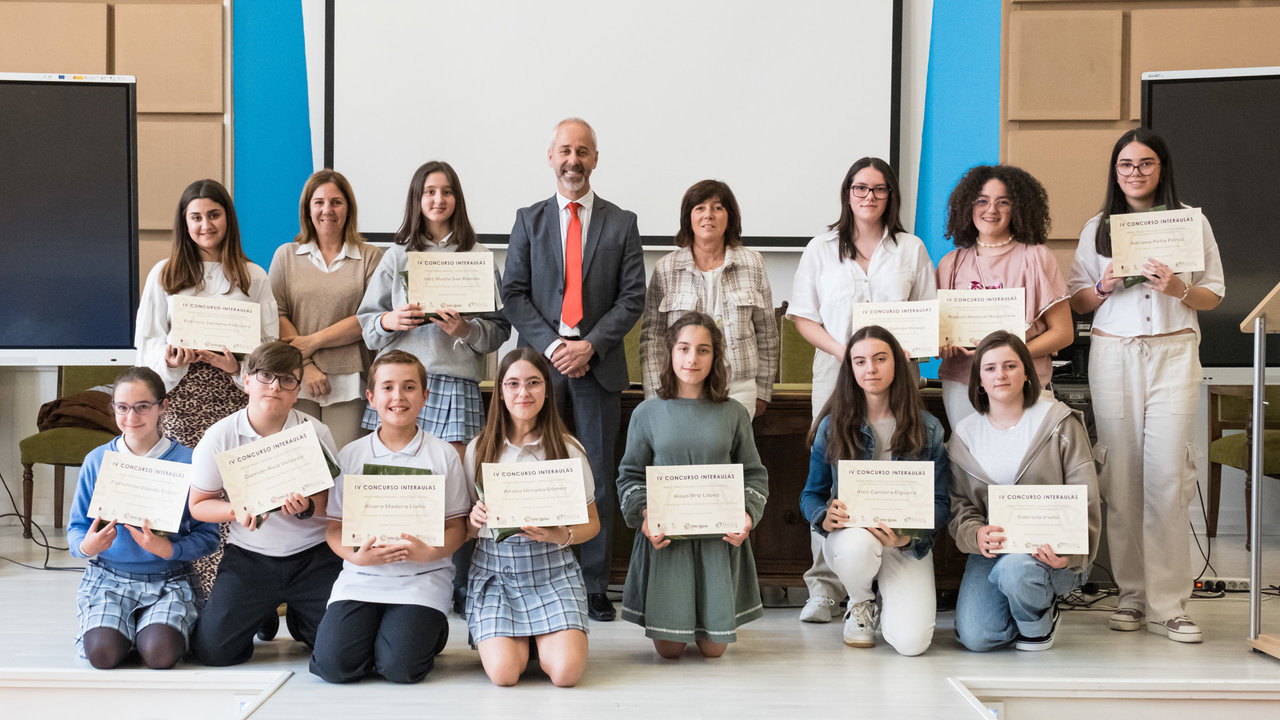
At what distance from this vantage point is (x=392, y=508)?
102 inches

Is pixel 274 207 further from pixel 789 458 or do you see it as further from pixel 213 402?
pixel 789 458

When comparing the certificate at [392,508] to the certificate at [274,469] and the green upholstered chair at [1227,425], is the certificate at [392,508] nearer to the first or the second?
the certificate at [274,469]

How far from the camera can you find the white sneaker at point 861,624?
3.05 meters

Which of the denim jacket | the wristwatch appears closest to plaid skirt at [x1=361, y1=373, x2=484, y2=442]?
the wristwatch

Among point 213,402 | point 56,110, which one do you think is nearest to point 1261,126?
point 213,402

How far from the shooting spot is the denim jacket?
9.95ft

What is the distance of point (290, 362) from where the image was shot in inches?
107

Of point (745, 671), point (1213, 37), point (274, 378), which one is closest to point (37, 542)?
point (274, 378)

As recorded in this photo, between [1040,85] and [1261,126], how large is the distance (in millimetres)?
976

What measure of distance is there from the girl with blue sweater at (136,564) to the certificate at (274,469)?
28 cm

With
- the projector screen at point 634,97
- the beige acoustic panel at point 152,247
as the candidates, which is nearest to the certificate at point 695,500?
the projector screen at point 634,97

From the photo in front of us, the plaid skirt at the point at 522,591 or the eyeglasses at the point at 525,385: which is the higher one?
the eyeglasses at the point at 525,385

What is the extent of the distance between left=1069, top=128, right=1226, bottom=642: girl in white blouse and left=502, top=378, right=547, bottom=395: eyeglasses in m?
1.92

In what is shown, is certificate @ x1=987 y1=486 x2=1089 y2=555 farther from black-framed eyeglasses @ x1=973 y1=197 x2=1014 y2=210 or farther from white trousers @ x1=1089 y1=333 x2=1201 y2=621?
black-framed eyeglasses @ x1=973 y1=197 x2=1014 y2=210
